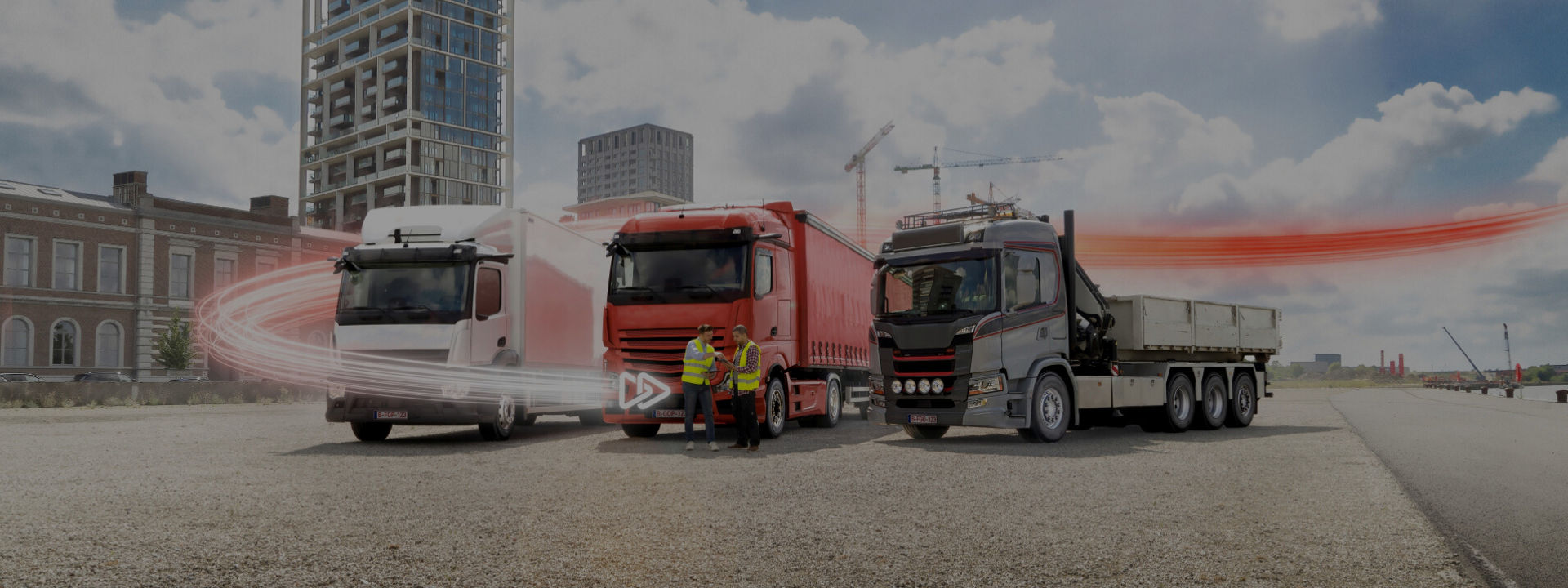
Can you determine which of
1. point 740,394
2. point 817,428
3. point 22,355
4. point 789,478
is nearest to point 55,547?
point 789,478

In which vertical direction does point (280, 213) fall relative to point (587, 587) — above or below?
above

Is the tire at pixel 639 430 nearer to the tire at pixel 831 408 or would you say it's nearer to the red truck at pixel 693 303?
the red truck at pixel 693 303

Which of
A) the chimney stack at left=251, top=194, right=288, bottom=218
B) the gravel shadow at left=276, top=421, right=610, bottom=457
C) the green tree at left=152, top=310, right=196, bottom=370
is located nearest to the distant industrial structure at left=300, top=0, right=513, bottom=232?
the chimney stack at left=251, top=194, right=288, bottom=218

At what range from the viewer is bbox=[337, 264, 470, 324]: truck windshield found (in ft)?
46.9

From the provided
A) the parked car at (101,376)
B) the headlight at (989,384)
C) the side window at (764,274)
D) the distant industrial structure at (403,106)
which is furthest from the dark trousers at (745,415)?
the distant industrial structure at (403,106)

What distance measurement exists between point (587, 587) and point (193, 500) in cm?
513

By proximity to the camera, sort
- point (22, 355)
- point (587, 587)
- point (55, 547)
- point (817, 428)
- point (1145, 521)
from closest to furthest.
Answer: point (587, 587) < point (55, 547) < point (1145, 521) < point (817, 428) < point (22, 355)

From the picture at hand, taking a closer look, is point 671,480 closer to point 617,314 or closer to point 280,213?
point 617,314

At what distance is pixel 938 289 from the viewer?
14602 mm

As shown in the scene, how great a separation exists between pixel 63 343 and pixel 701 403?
6408 centimetres

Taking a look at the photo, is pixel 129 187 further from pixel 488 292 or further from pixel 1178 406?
pixel 1178 406

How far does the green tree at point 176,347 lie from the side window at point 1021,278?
63652 mm

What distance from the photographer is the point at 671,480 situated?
10.0 m

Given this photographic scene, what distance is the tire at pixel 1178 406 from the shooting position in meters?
17.3
